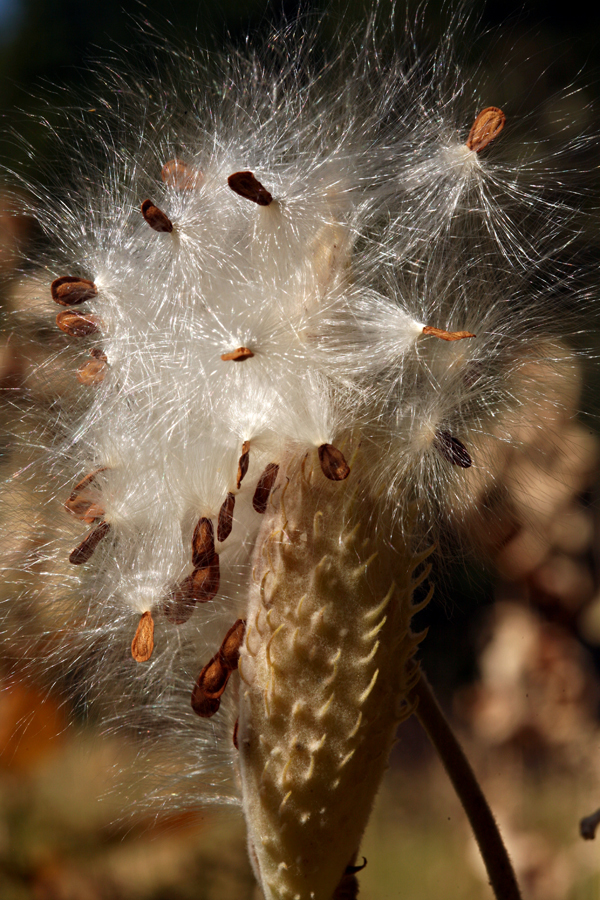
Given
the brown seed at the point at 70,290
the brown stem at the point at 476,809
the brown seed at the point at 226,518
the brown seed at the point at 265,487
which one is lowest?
the brown stem at the point at 476,809

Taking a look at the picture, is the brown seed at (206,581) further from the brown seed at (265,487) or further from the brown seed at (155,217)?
the brown seed at (155,217)

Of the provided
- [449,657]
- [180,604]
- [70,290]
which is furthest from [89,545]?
[449,657]

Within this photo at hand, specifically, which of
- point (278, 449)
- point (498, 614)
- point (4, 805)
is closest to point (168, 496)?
point (278, 449)

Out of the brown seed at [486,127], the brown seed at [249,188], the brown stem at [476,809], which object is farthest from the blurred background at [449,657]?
the brown seed at [249,188]

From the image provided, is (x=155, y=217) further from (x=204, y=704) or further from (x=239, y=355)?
(x=204, y=704)

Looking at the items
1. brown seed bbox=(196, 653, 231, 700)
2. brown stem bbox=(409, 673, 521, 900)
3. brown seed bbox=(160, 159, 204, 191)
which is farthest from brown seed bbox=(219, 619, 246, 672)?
brown seed bbox=(160, 159, 204, 191)
